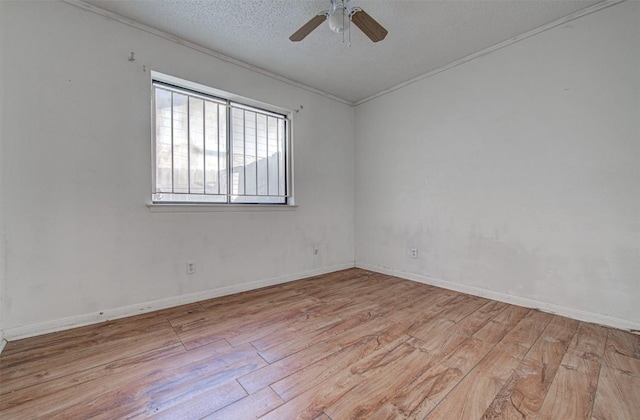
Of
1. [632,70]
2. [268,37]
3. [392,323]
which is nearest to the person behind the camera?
[632,70]

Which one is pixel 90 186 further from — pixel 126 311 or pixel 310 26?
pixel 310 26

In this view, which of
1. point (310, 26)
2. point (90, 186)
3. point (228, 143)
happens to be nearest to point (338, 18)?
point (310, 26)

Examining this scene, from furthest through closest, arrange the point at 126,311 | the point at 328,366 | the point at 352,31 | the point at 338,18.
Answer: the point at 352,31
the point at 126,311
the point at 338,18
the point at 328,366

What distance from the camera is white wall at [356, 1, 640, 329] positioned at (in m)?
2.16

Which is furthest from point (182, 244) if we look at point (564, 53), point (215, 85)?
point (564, 53)

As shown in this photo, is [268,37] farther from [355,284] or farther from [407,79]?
[355,284]

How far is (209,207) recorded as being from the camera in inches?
112

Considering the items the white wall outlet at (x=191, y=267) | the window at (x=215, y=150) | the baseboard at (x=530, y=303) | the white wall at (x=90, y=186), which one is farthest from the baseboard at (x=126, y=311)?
the baseboard at (x=530, y=303)

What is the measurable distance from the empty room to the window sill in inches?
1.4

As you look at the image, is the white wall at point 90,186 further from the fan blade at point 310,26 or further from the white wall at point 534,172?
Result: the white wall at point 534,172

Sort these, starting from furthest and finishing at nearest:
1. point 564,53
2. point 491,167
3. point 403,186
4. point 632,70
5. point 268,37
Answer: point 403,186
point 491,167
point 268,37
point 564,53
point 632,70

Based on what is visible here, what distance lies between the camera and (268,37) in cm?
262

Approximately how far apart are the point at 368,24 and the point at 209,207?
7.24ft

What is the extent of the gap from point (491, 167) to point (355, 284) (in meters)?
2.00
